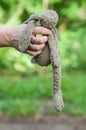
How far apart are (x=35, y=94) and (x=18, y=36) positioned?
13.3 feet

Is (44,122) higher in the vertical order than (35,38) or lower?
higher

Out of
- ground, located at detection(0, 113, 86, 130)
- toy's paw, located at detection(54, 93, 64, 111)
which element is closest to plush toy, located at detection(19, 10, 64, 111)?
toy's paw, located at detection(54, 93, 64, 111)

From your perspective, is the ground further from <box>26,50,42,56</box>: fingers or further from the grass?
<box>26,50,42,56</box>: fingers

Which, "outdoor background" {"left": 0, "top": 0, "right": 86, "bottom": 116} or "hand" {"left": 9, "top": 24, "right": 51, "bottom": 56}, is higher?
"outdoor background" {"left": 0, "top": 0, "right": 86, "bottom": 116}

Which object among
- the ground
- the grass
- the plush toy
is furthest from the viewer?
the grass

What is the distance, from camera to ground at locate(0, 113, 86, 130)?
5.37m

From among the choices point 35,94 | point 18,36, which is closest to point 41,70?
point 35,94

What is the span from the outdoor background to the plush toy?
3.33 meters

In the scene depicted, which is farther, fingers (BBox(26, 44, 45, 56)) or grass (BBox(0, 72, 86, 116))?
grass (BBox(0, 72, 86, 116))

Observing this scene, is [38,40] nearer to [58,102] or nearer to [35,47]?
[35,47]

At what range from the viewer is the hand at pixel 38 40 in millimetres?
2301

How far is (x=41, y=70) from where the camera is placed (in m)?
7.64

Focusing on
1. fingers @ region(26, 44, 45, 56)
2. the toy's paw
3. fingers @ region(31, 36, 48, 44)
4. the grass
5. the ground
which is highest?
the grass

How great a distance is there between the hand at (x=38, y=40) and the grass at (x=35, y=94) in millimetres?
3424
